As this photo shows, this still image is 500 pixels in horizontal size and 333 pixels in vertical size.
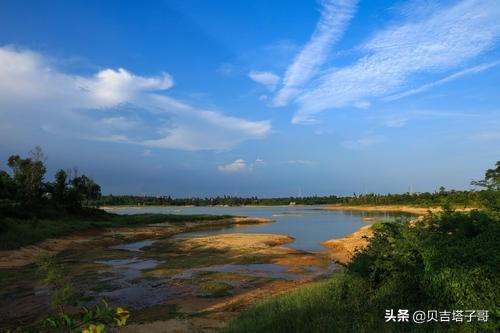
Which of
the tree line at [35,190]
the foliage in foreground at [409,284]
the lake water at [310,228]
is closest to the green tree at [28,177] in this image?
the tree line at [35,190]

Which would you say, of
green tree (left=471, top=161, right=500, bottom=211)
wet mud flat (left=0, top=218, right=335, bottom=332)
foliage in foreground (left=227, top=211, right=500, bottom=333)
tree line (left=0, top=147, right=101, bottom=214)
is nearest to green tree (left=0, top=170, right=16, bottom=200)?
tree line (left=0, top=147, right=101, bottom=214)

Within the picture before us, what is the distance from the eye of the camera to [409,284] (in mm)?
9820

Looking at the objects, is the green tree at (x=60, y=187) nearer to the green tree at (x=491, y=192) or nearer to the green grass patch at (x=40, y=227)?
the green grass patch at (x=40, y=227)

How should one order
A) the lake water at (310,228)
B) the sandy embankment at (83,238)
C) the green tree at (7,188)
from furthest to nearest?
1. the green tree at (7,188)
2. the lake water at (310,228)
3. the sandy embankment at (83,238)

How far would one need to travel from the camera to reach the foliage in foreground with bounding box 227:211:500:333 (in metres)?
8.16

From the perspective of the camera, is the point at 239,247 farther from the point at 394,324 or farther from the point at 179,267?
the point at 394,324

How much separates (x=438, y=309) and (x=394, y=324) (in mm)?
1019

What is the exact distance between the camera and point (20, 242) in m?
32.4

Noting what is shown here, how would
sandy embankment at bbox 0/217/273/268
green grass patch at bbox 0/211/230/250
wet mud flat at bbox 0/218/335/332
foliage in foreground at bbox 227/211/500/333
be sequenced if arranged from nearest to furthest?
foliage in foreground at bbox 227/211/500/333 < wet mud flat at bbox 0/218/335/332 < sandy embankment at bbox 0/217/273/268 < green grass patch at bbox 0/211/230/250

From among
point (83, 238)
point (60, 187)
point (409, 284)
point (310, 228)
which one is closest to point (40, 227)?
point (83, 238)

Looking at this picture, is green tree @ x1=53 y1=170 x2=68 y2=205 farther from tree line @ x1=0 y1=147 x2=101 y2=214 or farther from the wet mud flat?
the wet mud flat

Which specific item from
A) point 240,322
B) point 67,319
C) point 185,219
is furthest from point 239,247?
point 185,219

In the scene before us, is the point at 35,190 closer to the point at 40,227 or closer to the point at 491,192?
the point at 40,227

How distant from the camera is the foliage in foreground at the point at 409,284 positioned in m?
8.16
